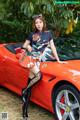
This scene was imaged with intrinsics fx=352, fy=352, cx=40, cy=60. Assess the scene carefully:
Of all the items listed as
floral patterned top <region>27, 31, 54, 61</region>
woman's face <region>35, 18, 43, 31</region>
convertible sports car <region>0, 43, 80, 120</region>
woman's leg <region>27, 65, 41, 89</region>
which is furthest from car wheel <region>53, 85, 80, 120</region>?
woman's face <region>35, 18, 43, 31</region>

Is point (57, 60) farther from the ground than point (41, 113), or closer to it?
farther from the ground

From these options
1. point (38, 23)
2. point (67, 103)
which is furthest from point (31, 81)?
point (38, 23)

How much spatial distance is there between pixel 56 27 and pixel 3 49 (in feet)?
5.96

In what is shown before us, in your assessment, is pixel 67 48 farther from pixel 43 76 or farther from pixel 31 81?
pixel 31 81

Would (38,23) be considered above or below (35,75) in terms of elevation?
above

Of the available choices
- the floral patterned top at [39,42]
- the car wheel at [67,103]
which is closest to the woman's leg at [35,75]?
the floral patterned top at [39,42]

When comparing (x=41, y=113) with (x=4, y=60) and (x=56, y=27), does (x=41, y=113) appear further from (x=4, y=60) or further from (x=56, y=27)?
(x=56, y=27)

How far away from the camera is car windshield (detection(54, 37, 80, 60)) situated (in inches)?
211

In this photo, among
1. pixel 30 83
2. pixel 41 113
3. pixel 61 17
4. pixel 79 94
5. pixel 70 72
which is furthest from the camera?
pixel 61 17

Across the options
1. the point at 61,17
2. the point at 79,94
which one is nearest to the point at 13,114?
the point at 79,94

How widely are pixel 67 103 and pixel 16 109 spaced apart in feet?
4.04

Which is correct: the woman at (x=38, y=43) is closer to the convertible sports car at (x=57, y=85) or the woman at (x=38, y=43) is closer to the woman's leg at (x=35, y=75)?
the woman's leg at (x=35, y=75)

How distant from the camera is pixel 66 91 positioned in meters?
4.63

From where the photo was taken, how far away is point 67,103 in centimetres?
467
